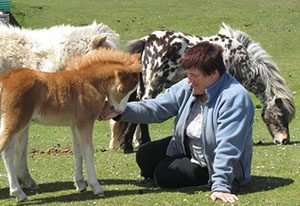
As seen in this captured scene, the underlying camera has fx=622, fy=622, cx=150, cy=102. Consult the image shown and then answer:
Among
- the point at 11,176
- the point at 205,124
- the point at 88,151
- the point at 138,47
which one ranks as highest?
the point at 138,47

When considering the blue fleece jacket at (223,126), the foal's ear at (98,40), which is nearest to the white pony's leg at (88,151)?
the blue fleece jacket at (223,126)

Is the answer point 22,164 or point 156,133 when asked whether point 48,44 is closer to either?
point 22,164

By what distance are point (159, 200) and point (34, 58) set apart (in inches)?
104

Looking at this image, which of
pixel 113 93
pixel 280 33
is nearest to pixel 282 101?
pixel 113 93

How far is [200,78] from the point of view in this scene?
592cm

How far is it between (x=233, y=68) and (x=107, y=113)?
507cm

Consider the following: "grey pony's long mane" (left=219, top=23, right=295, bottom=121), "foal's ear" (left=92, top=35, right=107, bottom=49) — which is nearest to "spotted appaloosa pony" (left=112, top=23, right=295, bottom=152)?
"grey pony's long mane" (left=219, top=23, right=295, bottom=121)

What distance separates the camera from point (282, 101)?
36.2ft

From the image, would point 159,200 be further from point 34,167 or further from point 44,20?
point 44,20

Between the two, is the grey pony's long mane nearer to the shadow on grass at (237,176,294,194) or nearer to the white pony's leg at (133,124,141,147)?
the white pony's leg at (133,124,141,147)

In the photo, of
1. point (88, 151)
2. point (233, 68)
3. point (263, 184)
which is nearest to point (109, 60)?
point (88, 151)

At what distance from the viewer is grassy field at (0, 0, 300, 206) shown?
6.00m

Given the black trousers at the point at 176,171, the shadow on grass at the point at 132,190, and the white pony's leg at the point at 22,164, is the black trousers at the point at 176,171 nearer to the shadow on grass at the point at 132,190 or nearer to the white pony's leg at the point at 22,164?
the shadow on grass at the point at 132,190

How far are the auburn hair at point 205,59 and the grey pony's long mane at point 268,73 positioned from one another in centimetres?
517
